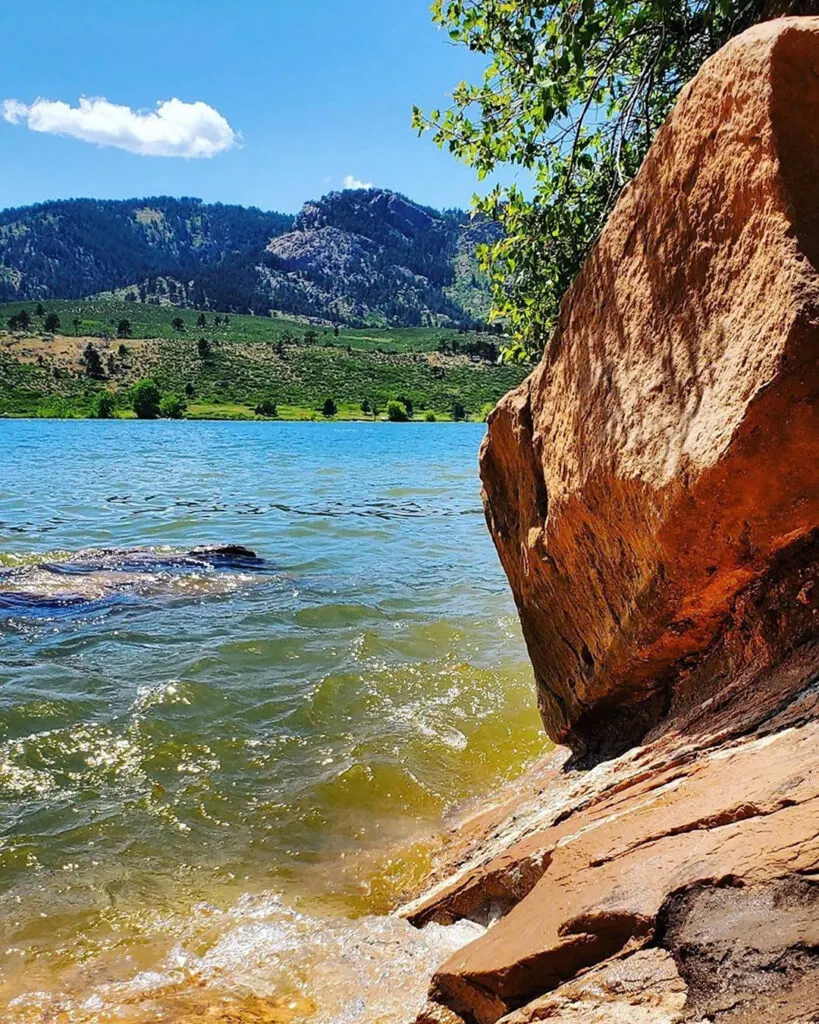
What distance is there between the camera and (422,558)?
62.3 ft

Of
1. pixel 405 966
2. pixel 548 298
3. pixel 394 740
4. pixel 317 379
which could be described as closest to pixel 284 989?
pixel 405 966

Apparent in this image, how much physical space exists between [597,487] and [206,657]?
7869mm

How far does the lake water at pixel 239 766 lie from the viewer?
466 cm

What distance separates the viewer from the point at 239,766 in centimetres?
780

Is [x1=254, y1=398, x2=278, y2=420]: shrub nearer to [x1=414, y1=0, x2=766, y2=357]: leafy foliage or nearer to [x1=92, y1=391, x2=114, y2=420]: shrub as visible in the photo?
[x1=92, y1=391, x2=114, y2=420]: shrub

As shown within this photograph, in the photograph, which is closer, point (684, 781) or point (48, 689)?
point (684, 781)

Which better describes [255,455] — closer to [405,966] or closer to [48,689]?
[48,689]

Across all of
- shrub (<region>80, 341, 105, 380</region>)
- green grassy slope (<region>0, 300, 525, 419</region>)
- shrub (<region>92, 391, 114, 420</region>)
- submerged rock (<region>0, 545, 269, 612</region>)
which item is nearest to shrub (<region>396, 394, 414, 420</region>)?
green grassy slope (<region>0, 300, 525, 419</region>)

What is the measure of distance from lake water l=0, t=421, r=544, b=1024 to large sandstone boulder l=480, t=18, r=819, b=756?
215 cm

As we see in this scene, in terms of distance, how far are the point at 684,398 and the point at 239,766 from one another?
5990 millimetres

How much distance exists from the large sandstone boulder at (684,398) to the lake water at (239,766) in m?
2.15

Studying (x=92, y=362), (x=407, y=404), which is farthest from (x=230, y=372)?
(x=407, y=404)

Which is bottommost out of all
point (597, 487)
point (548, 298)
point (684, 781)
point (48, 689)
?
point (48, 689)

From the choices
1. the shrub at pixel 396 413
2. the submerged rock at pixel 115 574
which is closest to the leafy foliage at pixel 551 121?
the submerged rock at pixel 115 574
